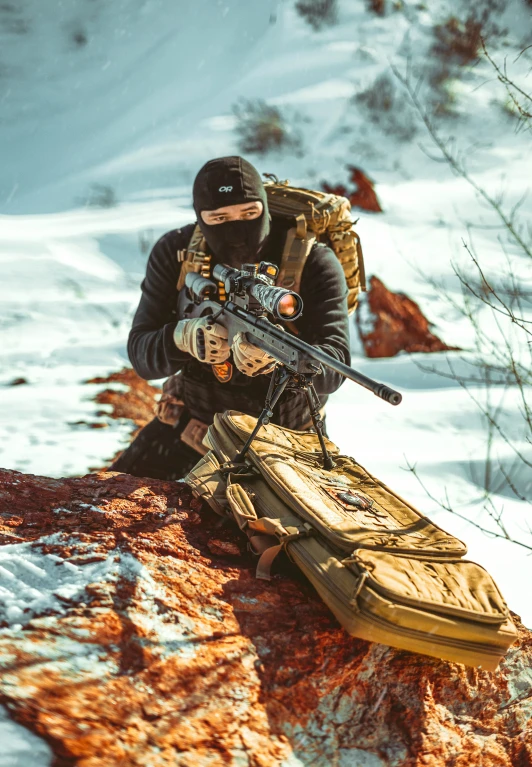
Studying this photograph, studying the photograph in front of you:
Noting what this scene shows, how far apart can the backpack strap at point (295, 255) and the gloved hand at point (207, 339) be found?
→ 1.57 feet

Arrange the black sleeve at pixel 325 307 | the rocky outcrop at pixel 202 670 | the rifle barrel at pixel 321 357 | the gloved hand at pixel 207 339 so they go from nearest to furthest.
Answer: the rocky outcrop at pixel 202 670 → the rifle barrel at pixel 321 357 → the gloved hand at pixel 207 339 → the black sleeve at pixel 325 307

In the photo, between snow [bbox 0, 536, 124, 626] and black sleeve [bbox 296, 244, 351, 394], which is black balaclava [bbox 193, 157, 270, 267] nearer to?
black sleeve [bbox 296, 244, 351, 394]

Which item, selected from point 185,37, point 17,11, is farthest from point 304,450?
point 17,11

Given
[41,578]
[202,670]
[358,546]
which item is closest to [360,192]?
[358,546]

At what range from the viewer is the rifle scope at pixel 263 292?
1.98 m

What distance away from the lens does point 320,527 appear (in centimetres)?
171

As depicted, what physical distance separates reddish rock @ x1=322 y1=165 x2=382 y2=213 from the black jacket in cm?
946

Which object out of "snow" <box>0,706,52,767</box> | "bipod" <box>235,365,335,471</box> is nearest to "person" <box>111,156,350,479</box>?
"bipod" <box>235,365,335,471</box>

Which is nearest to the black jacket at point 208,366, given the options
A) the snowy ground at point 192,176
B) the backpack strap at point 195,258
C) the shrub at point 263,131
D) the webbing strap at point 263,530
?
the backpack strap at point 195,258

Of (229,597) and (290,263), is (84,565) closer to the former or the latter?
(229,597)

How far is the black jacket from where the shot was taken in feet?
9.55

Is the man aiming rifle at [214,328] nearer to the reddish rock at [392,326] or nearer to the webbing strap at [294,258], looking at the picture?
the webbing strap at [294,258]

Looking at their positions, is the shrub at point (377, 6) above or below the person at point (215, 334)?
above

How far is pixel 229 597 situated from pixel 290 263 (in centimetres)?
165
